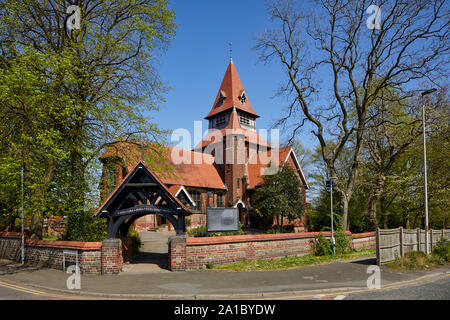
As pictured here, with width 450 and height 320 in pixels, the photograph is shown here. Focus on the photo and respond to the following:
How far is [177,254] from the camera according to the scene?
12719 mm

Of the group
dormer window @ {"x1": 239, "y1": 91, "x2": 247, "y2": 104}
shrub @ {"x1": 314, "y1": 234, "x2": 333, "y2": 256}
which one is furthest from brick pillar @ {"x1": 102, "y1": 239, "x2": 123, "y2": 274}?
dormer window @ {"x1": 239, "y1": 91, "x2": 247, "y2": 104}

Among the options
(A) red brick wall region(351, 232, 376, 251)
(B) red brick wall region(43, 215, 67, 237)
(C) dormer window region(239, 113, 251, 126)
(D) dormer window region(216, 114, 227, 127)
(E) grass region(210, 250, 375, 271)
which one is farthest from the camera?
(D) dormer window region(216, 114, 227, 127)

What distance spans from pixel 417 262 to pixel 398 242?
1494mm

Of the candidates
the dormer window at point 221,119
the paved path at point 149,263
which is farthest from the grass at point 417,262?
the dormer window at point 221,119

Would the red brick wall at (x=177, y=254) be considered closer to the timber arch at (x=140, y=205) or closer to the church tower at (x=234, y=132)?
the timber arch at (x=140, y=205)

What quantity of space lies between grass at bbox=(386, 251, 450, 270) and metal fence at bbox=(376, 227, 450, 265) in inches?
17.1

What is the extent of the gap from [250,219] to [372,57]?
2311 centimetres

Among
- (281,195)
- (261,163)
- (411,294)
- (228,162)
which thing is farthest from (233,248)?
(261,163)

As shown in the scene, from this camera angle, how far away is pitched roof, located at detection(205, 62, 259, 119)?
4400cm

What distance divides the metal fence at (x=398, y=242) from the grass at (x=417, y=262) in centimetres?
43

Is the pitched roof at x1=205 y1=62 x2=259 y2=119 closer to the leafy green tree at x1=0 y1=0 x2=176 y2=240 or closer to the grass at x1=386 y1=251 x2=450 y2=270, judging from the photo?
the leafy green tree at x1=0 y1=0 x2=176 y2=240

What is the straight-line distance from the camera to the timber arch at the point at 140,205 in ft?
41.8

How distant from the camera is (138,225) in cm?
3247
